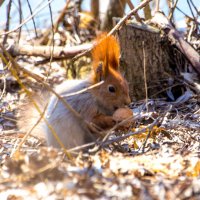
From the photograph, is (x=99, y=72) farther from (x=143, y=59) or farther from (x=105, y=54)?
(x=143, y=59)

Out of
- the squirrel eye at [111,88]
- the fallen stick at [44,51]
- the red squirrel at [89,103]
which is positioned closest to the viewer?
the red squirrel at [89,103]

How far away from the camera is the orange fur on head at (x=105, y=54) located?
10.1 ft

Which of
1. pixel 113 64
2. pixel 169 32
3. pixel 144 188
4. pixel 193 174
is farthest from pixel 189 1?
pixel 144 188

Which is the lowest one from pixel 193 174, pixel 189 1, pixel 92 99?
pixel 193 174

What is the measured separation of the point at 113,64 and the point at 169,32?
1.43m

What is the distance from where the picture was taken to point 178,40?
448cm

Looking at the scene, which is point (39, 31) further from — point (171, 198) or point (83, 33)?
point (171, 198)

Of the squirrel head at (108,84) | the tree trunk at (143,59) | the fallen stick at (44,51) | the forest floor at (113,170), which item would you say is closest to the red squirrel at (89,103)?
the squirrel head at (108,84)

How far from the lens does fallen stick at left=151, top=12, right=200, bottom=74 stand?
14.3 ft

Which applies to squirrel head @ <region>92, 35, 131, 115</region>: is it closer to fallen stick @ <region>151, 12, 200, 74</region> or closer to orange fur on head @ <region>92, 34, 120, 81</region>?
orange fur on head @ <region>92, 34, 120, 81</region>

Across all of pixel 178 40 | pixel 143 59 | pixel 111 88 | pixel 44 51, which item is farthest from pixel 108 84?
pixel 44 51

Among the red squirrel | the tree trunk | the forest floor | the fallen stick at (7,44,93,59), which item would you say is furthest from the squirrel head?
the fallen stick at (7,44,93,59)

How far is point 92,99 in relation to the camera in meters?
3.12

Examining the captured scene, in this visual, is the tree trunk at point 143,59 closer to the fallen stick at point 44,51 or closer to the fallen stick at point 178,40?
the fallen stick at point 178,40
